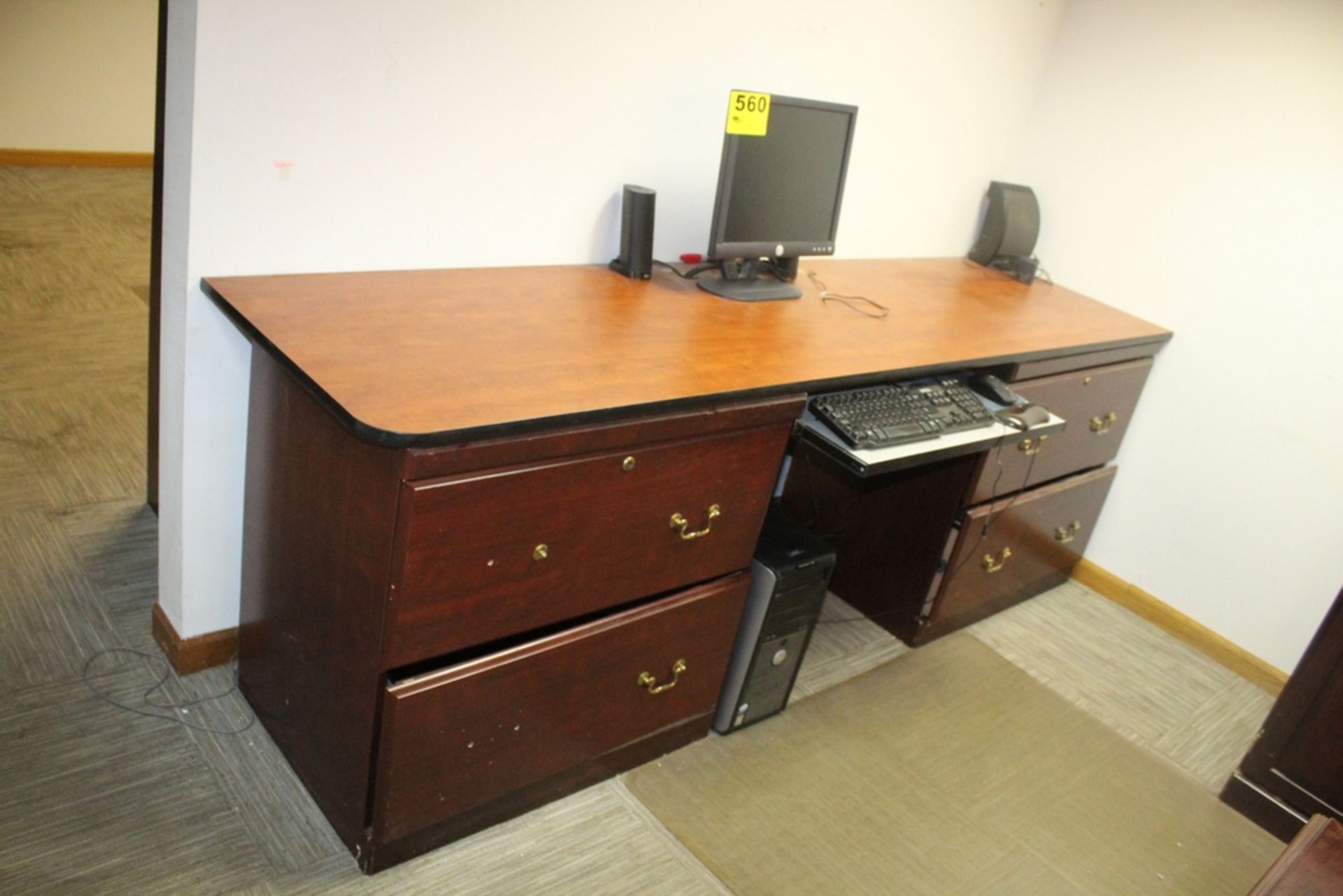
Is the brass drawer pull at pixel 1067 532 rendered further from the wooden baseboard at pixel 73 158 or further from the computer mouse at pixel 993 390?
the wooden baseboard at pixel 73 158

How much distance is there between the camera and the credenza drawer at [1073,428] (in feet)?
8.01

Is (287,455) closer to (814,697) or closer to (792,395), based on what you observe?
(792,395)

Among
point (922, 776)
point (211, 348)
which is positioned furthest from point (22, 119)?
point (922, 776)

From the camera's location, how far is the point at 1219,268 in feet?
9.00

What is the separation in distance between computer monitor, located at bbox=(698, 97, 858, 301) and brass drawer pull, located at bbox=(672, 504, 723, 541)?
61 cm

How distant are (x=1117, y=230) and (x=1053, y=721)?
141 cm

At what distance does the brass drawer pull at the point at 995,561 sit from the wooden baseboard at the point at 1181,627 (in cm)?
57

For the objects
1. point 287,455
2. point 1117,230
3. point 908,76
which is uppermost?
point 908,76

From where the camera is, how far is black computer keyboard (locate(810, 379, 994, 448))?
1915 mm

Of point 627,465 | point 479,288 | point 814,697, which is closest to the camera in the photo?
point 627,465

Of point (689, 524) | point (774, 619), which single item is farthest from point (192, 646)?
point (774, 619)

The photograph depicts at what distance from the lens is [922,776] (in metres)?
2.16

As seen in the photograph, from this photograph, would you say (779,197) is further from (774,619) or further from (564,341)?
(774,619)

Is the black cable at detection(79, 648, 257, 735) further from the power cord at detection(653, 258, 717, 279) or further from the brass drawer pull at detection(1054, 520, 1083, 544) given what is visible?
the brass drawer pull at detection(1054, 520, 1083, 544)
